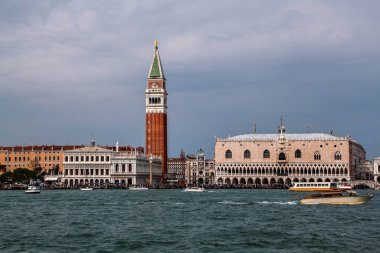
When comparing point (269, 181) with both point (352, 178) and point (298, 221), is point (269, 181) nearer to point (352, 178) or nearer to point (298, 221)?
point (352, 178)

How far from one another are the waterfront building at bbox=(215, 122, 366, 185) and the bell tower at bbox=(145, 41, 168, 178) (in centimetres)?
1151

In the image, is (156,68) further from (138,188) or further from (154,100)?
(138,188)

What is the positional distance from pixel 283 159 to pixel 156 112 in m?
26.2

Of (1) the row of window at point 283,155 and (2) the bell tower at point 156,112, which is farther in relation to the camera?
(2) the bell tower at point 156,112

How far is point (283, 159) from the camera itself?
13238 cm

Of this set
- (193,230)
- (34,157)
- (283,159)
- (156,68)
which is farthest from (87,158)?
(193,230)

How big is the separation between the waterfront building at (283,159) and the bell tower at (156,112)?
453 inches

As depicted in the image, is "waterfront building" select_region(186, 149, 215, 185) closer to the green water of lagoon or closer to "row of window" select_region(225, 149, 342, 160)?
"row of window" select_region(225, 149, 342, 160)

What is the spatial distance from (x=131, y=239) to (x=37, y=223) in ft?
33.9

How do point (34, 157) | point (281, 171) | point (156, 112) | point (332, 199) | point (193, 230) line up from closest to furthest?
point (193, 230) < point (332, 199) < point (281, 171) < point (34, 157) < point (156, 112)

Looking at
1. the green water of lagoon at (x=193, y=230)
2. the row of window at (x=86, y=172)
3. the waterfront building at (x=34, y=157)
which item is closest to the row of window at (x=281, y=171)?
the row of window at (x=86, y=172)

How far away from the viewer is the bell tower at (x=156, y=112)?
139m

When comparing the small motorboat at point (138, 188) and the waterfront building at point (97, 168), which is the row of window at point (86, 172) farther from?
the small motorboat at point (138, 188)

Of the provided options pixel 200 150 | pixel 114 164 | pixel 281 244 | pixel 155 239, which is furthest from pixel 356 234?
pixel 200 150
